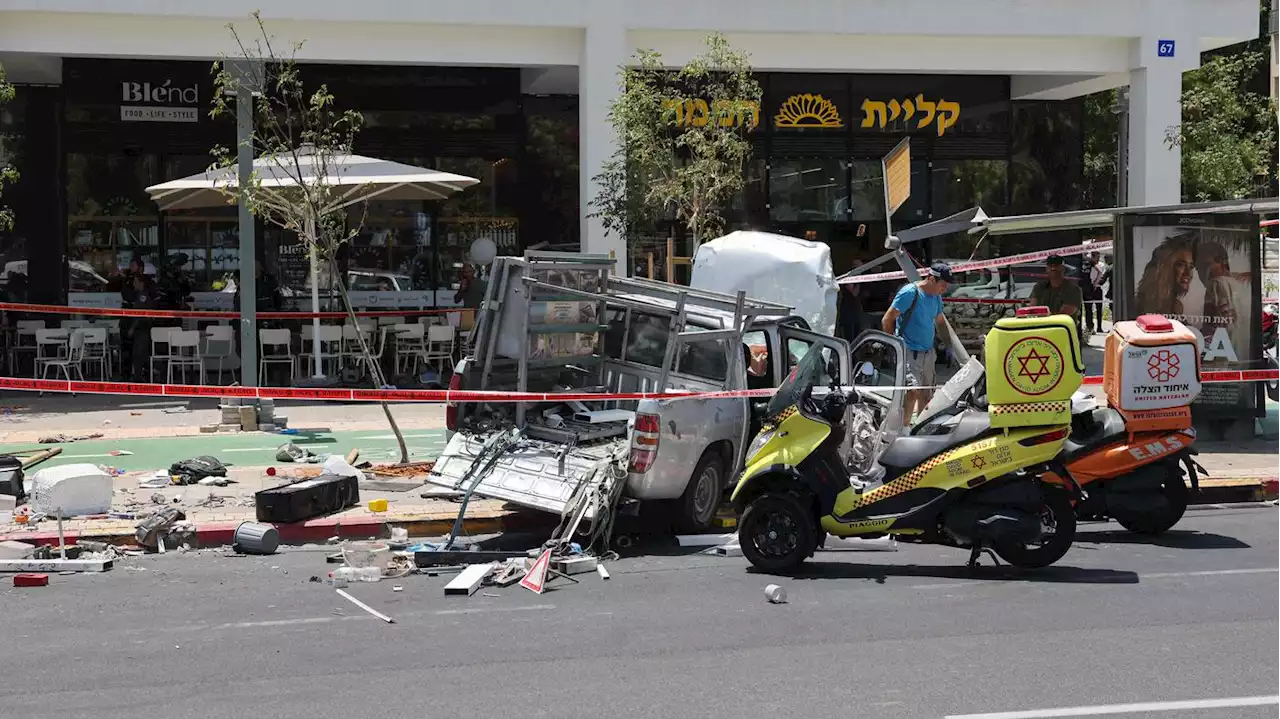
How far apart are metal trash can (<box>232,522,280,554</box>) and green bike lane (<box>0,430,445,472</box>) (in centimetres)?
326

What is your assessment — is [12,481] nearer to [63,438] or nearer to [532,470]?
[63,438]

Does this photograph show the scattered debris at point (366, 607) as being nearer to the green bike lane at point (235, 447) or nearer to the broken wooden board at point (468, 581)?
the broken wooden board at point (468, 581)

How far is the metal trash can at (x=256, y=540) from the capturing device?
967 cm

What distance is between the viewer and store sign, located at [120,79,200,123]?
22.6m

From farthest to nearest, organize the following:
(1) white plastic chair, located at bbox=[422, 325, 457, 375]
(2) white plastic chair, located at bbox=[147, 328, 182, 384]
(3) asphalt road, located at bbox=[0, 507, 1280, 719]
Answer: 1. (1) white plastic chair, located at bbox=[422, 325, 457, 375]
2. (2) white plastic chair, located at bbox=[147, 328, 182, 384]
3. (3) asphalt road, located at bbox=[0, 507, 1280, 719]

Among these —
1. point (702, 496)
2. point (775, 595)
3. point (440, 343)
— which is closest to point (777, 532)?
point (775, 595)

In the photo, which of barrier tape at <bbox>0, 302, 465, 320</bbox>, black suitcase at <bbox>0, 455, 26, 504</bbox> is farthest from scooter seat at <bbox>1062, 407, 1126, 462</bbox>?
barrier tape at <bbox>0, 302, 465, 320</bbox>

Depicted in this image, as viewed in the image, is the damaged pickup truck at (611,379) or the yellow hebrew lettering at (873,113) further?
the yellow hebrew lettering at (873,113)

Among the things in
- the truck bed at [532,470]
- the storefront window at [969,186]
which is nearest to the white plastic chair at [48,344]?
the truck bed at [532,470]

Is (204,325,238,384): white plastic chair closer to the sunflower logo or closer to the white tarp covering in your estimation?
the white tarp covering

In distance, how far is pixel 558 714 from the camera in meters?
5.86

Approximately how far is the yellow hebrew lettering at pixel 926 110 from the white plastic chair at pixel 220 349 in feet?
39.5

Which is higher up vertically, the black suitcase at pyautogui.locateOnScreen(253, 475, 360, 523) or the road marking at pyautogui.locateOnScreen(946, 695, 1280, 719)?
the black suitcase at pyautogui.locateOnScreen(253, 475, 360, 523)

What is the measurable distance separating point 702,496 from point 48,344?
12.6 metres
